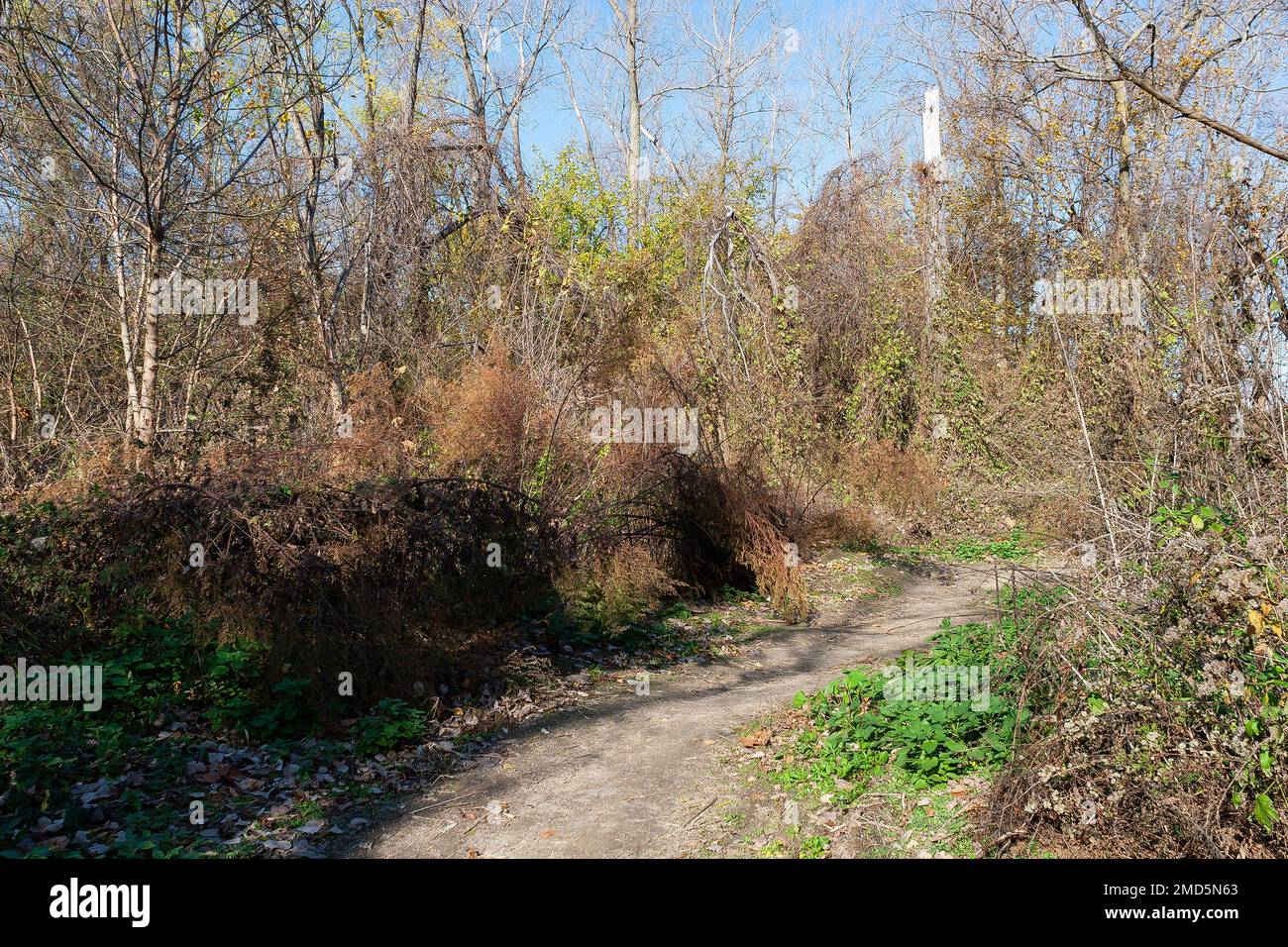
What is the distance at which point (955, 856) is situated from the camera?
4051 millimetres

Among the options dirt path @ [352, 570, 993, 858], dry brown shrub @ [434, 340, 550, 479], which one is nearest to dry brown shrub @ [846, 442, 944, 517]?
dirt path @ [352, 570, 993, 858]

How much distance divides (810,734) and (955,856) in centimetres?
155

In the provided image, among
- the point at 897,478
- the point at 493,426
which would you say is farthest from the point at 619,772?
the point at 897,478

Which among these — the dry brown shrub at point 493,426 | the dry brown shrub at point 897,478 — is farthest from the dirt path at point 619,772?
the dry brown shrub at point 897,478

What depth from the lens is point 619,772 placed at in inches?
218

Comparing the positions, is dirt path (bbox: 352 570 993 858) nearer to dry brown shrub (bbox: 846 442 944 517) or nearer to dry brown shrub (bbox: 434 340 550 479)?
dry brown shrub (bbox: 434 340 550 479)

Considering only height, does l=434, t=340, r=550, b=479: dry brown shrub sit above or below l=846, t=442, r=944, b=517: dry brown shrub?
above

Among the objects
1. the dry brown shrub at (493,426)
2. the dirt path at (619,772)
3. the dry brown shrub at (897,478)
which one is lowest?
the dirt path at (619,772)

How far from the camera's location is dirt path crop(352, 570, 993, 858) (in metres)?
4.62

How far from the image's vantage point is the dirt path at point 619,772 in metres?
4.62

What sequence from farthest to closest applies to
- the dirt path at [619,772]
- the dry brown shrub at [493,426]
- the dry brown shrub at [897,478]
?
1. the dry brown shrub at [897,478]
2. the dry brown shrub at [493,426]
3. the dirt path at [619,772]

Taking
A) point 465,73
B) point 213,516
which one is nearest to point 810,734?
point 213,516

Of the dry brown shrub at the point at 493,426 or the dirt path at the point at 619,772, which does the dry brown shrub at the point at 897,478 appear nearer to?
the dirt path at the point at 619,772

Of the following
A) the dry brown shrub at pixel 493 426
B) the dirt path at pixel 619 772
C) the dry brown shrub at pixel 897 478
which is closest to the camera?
the dirt path at pixel 619 772
